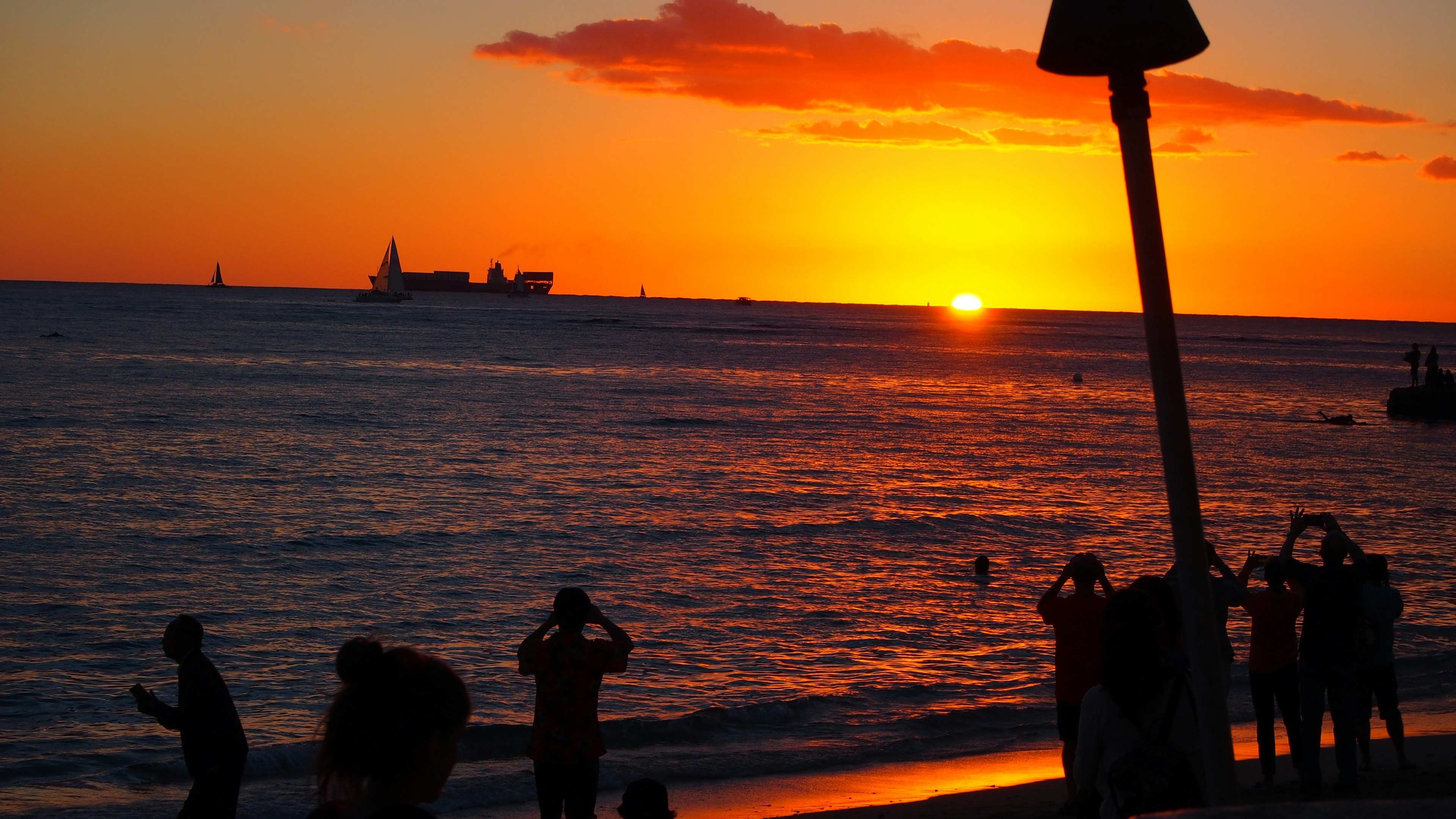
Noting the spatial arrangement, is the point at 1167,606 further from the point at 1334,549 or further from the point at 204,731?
the point at 204,731

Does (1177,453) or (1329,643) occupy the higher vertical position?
(1177,453)

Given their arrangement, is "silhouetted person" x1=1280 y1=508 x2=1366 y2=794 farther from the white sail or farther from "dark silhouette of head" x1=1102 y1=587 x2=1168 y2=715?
the white sail

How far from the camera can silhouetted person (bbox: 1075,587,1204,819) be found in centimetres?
389

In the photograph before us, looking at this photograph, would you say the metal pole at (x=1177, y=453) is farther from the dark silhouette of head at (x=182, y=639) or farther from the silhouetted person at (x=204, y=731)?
the dark silhouette of head at (x=182, y=639)

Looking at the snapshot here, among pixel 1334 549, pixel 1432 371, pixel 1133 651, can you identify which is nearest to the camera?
pixel 1133 651

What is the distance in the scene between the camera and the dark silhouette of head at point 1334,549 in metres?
7.64

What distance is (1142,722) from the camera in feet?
13.2

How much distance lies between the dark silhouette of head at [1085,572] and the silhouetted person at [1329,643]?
1239 millimetres

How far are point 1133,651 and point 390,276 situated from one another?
19549 cm

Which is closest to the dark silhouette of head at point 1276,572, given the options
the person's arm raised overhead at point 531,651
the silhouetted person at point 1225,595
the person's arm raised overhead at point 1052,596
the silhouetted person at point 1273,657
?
the silhouetted person at point 1273,657

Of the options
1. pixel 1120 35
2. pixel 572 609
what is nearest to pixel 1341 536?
pixel 572 609

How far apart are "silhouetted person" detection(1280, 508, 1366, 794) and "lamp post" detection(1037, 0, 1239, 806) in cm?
483

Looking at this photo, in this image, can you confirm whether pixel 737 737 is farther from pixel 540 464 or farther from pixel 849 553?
pixel 540 464

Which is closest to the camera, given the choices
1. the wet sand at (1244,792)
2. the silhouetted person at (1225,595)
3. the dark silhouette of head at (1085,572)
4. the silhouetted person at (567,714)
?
the silhouetted person at (567,714)
